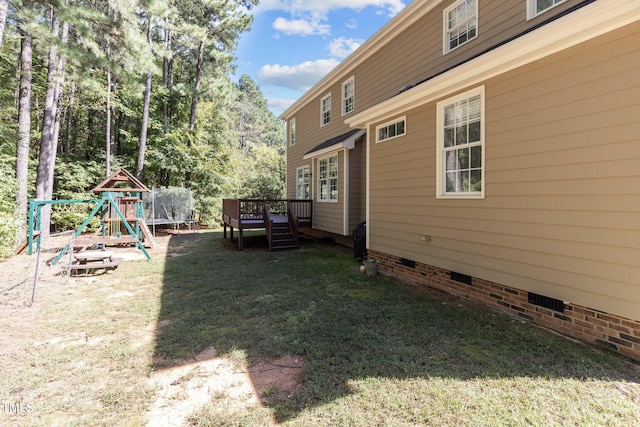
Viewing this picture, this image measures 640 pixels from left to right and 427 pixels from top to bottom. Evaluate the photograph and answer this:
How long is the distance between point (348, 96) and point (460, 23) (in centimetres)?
440

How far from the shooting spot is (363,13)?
12.6 metres

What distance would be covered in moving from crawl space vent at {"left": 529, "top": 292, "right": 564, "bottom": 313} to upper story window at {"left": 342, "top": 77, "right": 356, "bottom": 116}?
7699 millimetres

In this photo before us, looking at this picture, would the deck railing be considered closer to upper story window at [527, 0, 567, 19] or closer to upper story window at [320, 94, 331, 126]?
upper story window at [320, 94, 331, 126]

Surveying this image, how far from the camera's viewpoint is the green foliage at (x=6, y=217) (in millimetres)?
7547

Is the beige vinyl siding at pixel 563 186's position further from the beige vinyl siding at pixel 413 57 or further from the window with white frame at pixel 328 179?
the window with white frame at pixel 328 179

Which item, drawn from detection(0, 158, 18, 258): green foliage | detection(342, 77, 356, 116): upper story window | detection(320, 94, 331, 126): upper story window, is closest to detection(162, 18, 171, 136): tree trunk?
detection(0, 158, 18, 258): green foliage

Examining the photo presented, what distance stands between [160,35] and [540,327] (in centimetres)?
2023

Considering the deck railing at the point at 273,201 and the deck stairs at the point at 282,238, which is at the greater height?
the deck railing at the point at 273,201

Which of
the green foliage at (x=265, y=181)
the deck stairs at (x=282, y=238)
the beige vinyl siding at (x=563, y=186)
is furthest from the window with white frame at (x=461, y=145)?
the green foliage at (x=265, y=181)

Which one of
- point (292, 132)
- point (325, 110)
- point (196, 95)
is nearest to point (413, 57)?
point (325, 110)

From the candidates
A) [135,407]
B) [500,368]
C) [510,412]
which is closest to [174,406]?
[135,407]

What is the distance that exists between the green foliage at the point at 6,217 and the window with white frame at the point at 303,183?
8.70 metres

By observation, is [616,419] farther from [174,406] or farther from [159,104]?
[159,104]

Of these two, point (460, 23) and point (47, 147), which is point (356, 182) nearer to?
point (460, 23)
